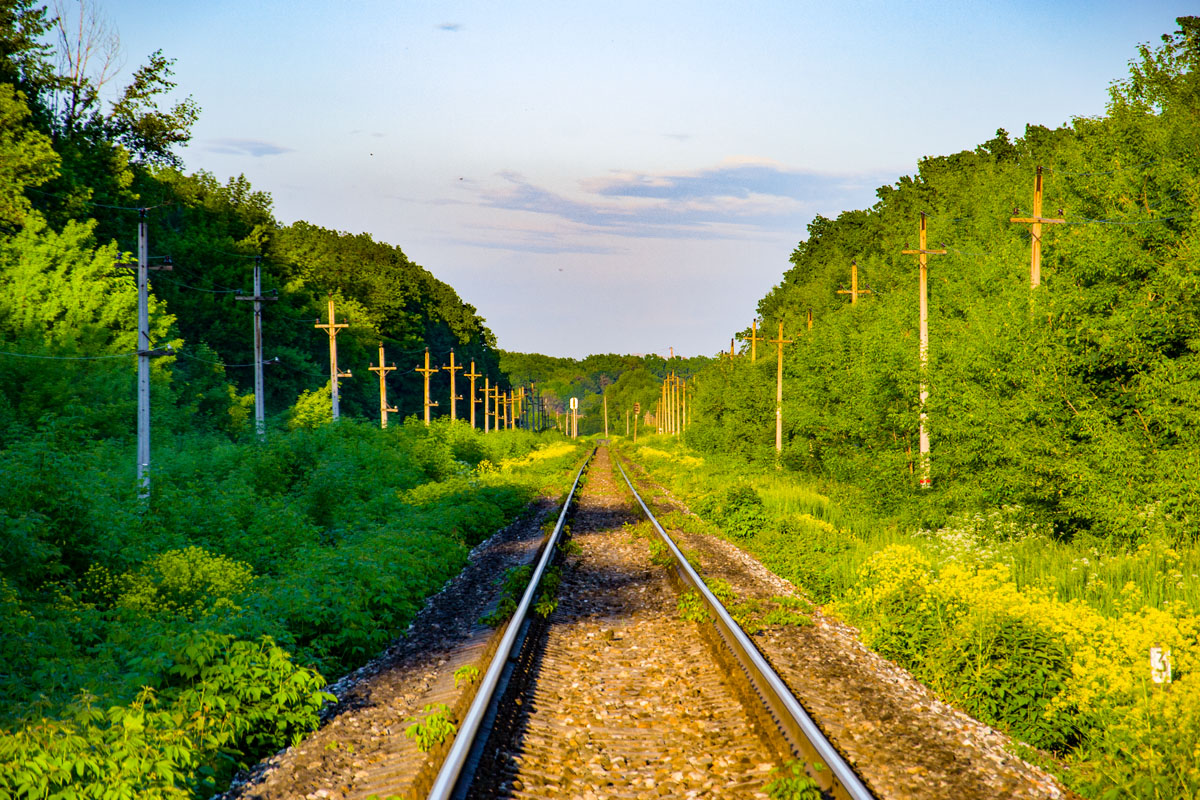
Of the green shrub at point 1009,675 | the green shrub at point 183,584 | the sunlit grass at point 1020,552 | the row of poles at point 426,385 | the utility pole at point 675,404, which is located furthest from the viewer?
the utility pole at point 675,404

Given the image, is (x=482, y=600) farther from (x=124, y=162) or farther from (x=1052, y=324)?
(x=124, y=162)

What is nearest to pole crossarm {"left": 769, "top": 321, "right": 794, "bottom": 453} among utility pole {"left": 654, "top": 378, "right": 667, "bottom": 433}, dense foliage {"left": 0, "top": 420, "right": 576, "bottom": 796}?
dense foliage {"left": 0, "top": 420, "right": 576, "bottom": 796}

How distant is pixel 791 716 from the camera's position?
6.25 meters

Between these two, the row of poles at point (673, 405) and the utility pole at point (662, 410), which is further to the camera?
the utility pole at point (662, 410)

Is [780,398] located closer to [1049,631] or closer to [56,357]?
[56,357]

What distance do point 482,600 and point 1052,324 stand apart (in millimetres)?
10228

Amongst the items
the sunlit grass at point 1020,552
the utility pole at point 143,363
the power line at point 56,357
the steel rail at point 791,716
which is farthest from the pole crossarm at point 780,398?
the steel rail at point 791,716

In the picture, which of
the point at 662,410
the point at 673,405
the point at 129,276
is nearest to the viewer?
the point at 129,276

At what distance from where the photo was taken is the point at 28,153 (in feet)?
111

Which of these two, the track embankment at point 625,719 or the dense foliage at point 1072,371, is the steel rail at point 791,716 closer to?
the track embankment at point 625,719

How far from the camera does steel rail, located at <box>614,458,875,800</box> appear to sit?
5.15 meters

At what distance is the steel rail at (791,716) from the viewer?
16.9 feet

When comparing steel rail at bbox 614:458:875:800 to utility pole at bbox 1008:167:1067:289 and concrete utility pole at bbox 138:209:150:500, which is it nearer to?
utility pole at bbox 1008:167:1067:289

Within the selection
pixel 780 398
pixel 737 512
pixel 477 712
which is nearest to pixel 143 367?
pixel 737 512
